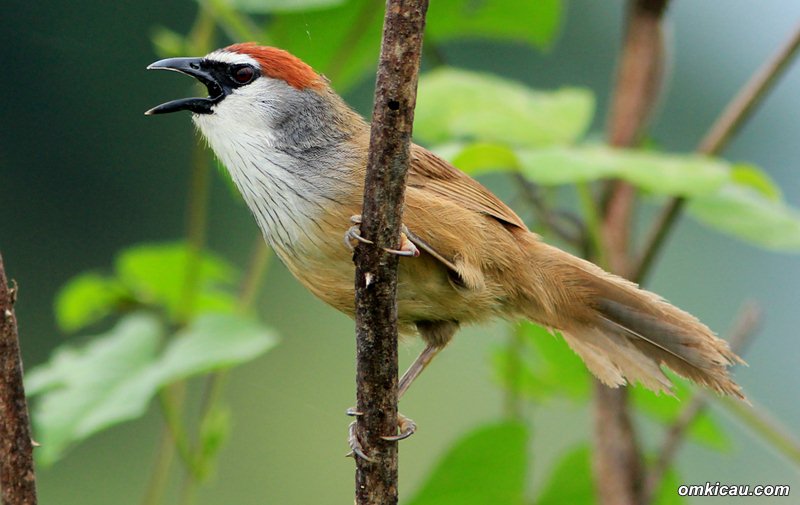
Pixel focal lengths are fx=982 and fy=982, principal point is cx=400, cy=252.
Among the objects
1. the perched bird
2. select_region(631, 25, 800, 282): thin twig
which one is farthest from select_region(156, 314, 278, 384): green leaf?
select_region(631, 25, 800, 282): thin twig

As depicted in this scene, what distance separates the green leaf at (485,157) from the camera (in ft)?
9.55

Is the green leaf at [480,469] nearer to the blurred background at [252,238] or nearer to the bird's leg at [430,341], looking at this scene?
the bird's leg at [430,341]

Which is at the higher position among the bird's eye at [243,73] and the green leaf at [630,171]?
the bird's eye at [243,73]

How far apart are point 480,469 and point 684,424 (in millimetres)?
771

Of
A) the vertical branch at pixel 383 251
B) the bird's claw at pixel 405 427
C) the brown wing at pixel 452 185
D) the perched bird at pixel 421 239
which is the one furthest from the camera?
the brown wing at pixel 452 185

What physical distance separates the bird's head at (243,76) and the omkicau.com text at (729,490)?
2.11 m

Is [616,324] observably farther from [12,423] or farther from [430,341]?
[12,423]

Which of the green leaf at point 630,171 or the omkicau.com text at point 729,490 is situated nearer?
the green leaf at point 630,171

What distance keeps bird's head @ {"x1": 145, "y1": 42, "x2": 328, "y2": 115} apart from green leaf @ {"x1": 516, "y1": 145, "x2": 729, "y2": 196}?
82 centimetres

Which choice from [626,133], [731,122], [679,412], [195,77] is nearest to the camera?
[195,77]

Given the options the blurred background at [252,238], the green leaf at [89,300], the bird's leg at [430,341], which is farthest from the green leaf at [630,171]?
the blurred background at [252,238]

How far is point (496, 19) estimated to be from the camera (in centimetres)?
424

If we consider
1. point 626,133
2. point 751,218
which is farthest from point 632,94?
point 751,218

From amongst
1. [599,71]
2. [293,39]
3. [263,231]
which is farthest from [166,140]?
[263,231]
